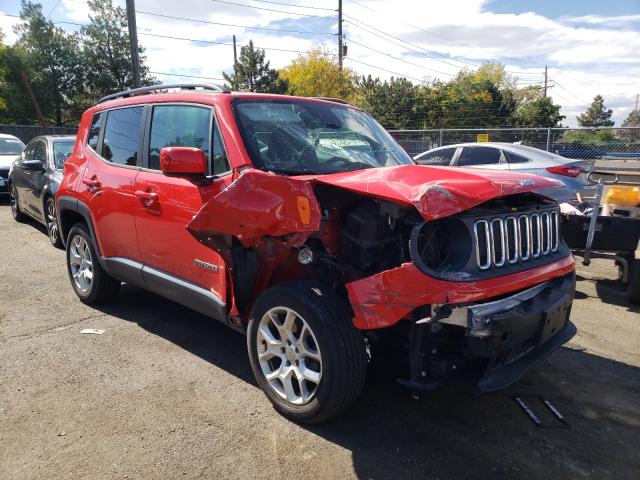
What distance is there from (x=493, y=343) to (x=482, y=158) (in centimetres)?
724

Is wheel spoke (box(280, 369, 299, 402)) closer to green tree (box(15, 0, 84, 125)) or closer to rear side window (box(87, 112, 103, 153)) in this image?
rear side window (box(87, 112, 103, 153))

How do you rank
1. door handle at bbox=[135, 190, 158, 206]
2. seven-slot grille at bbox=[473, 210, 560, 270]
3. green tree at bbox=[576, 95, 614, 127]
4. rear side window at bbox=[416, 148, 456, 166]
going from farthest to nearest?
1. green tree at bbox=[576, 95, 614, 127]
2. rear side window at bbox=[416, 148, 456, 166]
3. door handle at bbox=[135, 190, 158, 206]
4. seven-slot grille at bbox=[473, 210, 560, 270]

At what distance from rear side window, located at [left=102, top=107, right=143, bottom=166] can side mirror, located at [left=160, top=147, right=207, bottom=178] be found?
1.28 meters

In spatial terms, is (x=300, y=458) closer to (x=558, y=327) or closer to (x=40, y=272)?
(x=558, y=327)

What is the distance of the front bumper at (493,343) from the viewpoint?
2402 millimetres

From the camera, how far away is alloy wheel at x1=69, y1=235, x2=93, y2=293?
4.86 meters

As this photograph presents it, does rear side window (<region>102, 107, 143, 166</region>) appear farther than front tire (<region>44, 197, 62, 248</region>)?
No

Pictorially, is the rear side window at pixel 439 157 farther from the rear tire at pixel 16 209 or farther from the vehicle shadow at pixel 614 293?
the rear tire at pixel 16 209

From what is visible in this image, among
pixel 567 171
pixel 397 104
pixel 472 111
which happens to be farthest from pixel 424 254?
pixel 472 111

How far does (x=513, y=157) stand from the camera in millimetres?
8711

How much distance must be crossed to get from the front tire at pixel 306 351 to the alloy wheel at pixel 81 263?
2582mm

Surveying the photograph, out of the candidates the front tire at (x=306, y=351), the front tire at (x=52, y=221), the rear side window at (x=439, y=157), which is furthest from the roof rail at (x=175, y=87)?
the rear side window at (x=439, y=157)

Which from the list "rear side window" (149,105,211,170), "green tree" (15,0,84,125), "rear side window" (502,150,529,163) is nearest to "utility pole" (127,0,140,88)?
"rear side window" (502,150,529,163)

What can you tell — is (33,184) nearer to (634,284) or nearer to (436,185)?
(436,185)
